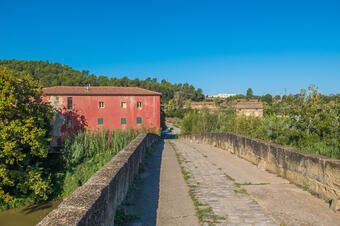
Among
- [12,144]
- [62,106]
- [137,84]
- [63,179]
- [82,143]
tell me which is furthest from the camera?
[137,84]

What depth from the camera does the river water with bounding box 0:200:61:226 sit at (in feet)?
47.1

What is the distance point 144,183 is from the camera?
18.4ft

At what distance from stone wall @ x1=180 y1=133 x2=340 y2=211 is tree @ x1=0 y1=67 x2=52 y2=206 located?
13.3 meters

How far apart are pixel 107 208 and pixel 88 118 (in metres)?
33.5

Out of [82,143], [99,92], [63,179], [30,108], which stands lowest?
[63,179]

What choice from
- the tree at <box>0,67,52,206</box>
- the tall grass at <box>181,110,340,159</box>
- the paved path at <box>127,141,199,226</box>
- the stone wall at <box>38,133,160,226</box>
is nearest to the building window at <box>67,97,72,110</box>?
the tree at <box>0,67,52,206</box>

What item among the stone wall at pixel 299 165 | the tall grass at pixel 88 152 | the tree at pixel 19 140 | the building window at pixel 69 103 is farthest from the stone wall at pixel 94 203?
the building window at pixel 69 103

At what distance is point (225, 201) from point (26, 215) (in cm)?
1549

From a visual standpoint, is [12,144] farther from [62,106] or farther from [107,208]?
[62,106]

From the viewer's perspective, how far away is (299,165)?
A: 493 centimetres

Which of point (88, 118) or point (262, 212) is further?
point (88, 118)

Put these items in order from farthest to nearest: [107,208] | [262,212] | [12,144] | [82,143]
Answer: [82,143]
[12,144]
[262,212]
[107,208]

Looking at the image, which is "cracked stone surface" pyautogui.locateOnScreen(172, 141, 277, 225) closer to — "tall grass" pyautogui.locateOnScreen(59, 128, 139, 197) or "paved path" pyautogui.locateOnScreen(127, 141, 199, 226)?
"paved path" pyautogui.locateOnScreen(127, 141, 199, 226)

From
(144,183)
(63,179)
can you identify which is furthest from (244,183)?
(63,179)
